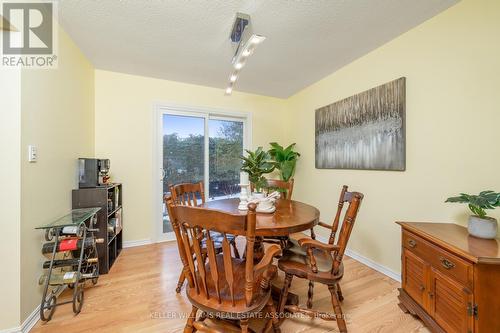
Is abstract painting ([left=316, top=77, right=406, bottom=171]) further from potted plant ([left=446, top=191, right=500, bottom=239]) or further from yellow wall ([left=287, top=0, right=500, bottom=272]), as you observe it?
potted plant ([left=446, top=191, right=500, bottom=239])

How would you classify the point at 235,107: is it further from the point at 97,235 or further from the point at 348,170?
the point at 97,235

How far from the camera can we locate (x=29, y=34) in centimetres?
163

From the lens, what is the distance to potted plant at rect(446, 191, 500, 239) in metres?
1.28

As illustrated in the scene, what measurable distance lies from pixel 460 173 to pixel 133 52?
11.1 ft

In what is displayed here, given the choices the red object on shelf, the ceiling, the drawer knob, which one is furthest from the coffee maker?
the drawer knob

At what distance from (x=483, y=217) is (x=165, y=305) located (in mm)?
2397

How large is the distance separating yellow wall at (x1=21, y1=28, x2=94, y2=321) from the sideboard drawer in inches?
110

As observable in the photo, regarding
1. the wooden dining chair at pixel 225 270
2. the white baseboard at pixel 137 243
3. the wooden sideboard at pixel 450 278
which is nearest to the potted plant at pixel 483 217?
the wooden sideboard at pixel 450 278

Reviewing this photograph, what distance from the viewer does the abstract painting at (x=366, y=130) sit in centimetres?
212

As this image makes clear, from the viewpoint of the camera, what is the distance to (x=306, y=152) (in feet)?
11.7

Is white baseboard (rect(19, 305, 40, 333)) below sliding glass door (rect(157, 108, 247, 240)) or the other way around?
below

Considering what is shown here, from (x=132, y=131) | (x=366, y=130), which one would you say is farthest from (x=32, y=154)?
(x=366, y=130)

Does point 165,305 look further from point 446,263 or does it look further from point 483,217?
point 483,217

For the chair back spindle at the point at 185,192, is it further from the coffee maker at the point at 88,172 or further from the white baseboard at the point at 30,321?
the white baseboard at the point at 30,321
